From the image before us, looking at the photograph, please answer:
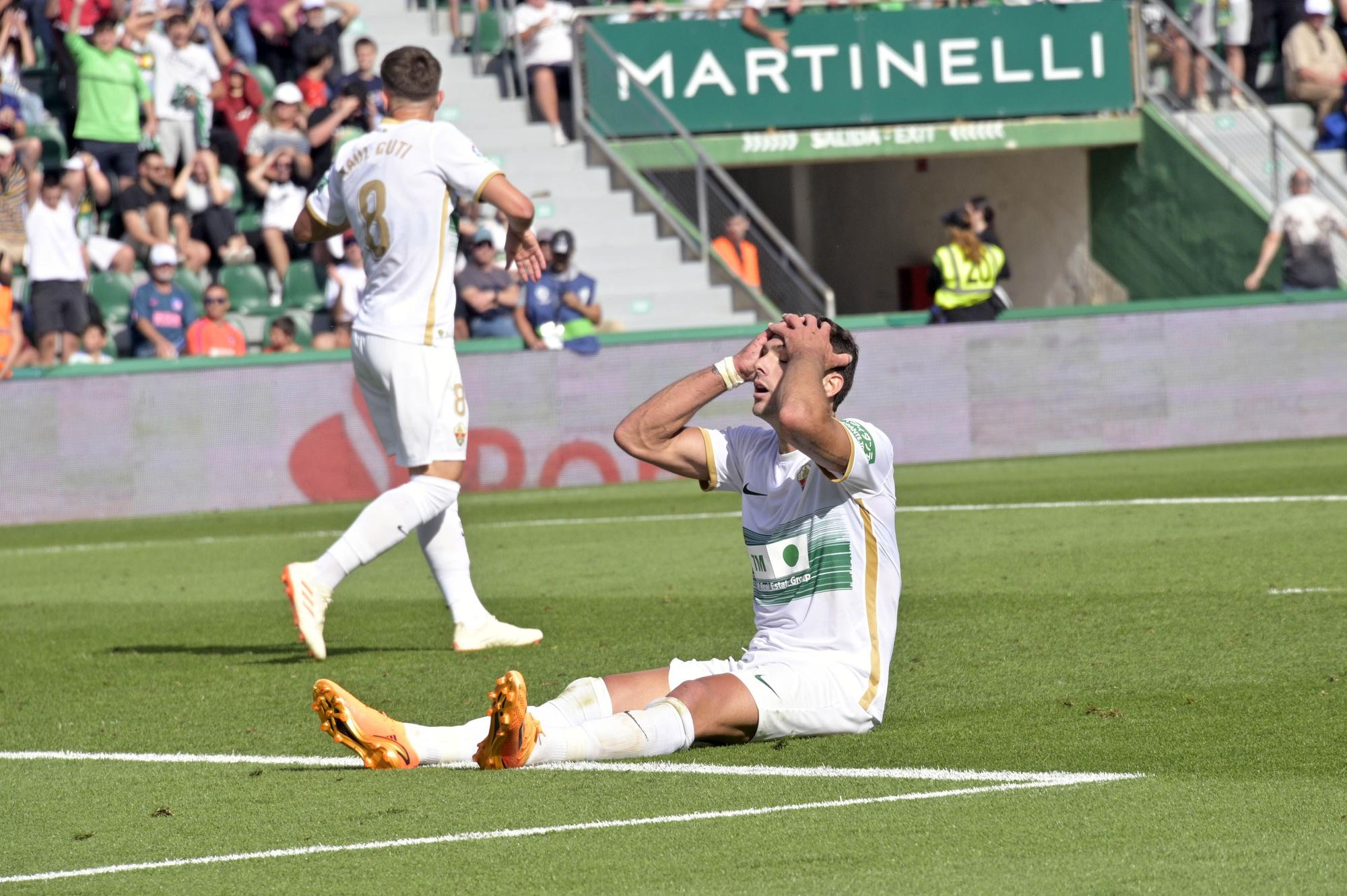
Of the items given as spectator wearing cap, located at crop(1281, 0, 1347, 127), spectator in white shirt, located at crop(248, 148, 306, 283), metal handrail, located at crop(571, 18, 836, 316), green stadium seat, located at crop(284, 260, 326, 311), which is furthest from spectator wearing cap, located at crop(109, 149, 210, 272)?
spectator wearing cap, located at crop(1281, 0, 1347, 127)

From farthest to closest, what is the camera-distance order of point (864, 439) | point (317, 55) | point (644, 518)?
point (317, 55) < point (644, 518) < point (864, 439)

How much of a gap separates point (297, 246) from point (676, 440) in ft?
51.1

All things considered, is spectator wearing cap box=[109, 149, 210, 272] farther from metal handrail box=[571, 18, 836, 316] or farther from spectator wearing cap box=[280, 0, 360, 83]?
metal handrail box=[571, 18, 836, 316]

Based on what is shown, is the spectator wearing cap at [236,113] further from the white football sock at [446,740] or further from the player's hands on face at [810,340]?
the player's hands on face at [810,340]

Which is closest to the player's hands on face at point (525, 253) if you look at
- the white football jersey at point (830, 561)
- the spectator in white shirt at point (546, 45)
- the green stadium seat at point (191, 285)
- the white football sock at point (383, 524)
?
the white football sock at point (383, 524)

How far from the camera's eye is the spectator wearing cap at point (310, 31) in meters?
21.8

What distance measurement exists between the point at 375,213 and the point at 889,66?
663 inches

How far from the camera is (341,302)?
19172 mm

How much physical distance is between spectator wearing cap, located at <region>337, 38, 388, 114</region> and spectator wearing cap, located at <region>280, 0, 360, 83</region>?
50 cm

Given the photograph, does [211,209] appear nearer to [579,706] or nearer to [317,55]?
[317,55]

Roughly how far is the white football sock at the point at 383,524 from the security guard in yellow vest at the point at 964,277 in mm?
11489

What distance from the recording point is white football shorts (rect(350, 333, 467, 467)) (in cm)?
823

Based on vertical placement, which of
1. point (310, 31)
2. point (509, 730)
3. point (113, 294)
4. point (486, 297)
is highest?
point (310, 31)

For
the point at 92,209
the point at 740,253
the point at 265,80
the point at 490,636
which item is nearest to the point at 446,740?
the point at 490,636
